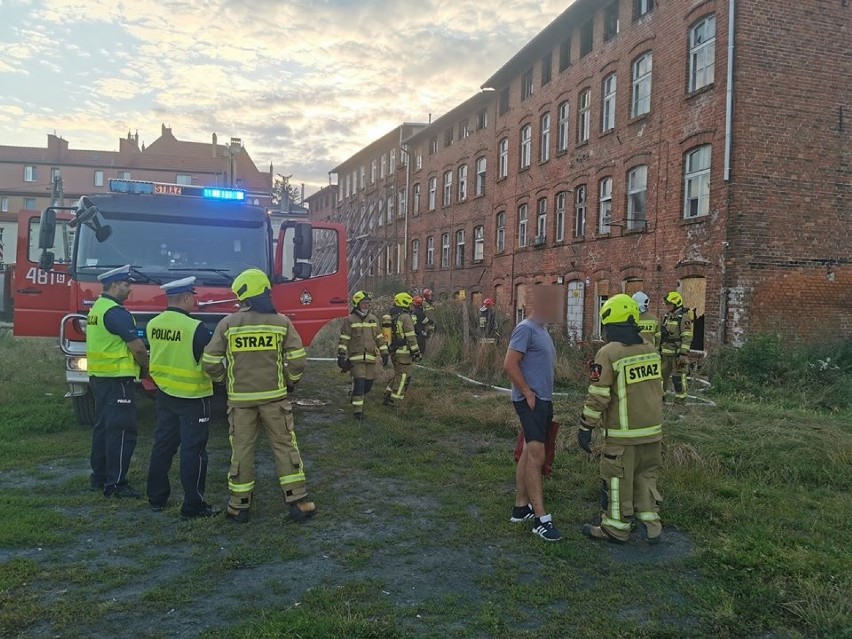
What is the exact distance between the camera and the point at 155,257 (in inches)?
288

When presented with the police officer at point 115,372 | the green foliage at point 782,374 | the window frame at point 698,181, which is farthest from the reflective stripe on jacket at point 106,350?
the window frame at point 698,181

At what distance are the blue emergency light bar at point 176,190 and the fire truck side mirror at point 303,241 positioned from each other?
969 millimetres

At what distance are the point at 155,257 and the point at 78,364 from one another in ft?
4.67

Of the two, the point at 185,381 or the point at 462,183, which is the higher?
the point at 462,183

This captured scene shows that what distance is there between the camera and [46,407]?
30.2 feet

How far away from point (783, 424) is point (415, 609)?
620 cm

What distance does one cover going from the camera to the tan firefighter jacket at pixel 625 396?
461cm

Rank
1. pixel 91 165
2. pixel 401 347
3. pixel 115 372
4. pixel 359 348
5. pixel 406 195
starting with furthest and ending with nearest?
pixel 91 165, pixel 406 195, pixel 401 347, pixel 359 348, pixel 115 372

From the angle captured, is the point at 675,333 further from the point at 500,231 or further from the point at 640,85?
the point at 500,231

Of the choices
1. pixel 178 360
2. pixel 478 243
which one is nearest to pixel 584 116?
pixel 478 243

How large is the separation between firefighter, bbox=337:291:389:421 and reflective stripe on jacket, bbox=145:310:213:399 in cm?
422

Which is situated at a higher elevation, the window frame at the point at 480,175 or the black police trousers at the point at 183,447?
the window frame at the point at 480,175

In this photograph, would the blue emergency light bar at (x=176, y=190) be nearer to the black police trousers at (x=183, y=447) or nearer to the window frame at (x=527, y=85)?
the black police trousers at (x=183, y=447)

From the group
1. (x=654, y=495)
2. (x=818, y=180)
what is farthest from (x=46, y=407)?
(x=818, y=180)
